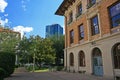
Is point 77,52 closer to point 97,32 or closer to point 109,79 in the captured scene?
point 97,32

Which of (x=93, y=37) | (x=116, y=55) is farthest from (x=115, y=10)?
(x=93, y=37)

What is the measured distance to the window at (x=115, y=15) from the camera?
1591 centimetres

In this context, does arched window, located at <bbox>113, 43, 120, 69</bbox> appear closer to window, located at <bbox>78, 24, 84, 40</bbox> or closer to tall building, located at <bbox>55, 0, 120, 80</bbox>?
tall building, located at <bbox>55, 0, 120, 80</bbox>

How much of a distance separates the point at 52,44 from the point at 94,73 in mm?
24268

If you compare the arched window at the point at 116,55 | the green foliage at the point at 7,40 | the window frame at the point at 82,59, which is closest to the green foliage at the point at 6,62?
the window frame at the point at 82,59

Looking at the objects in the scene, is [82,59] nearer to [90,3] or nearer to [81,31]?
[81,31]

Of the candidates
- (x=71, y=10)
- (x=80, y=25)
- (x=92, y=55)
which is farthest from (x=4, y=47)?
(x=92, y=55)

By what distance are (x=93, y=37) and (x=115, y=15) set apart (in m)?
4.25

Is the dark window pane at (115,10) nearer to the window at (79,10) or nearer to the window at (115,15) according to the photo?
the window at (115,15)

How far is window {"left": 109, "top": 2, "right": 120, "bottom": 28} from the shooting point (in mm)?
15914

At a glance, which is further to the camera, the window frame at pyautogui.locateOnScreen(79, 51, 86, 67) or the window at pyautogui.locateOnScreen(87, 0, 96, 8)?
the window frame at pyautogui.locateOnScreen(79, 51, 86, 67)

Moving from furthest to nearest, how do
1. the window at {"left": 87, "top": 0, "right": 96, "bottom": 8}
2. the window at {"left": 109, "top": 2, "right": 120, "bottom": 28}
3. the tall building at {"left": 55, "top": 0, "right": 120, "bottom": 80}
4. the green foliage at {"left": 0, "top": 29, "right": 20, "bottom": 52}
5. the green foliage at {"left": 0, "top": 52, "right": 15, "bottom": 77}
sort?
the green foliage at {"left": 0, "top": 29, "right": 20, "bottom": 52}, the window at {"left": 87, "top": 0, "right": 96, "bottom": 8}, the green foliage at {"left": 0, "top": 52, "right": 15, "bottom": 77}, the tall building at {"left": 55, "top": 0, "right": 120, "bottom": 80}, the window at {"left": 109, "top": 2, "right": 120, "bottom": 28}

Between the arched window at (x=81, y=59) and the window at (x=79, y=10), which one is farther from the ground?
the window at (x=79, y=10)

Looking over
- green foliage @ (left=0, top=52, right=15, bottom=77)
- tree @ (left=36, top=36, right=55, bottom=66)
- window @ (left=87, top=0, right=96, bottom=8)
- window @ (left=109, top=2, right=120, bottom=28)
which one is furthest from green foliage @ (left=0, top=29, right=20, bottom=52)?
window @ (left=109, top=2, right=120, bottom=28)
